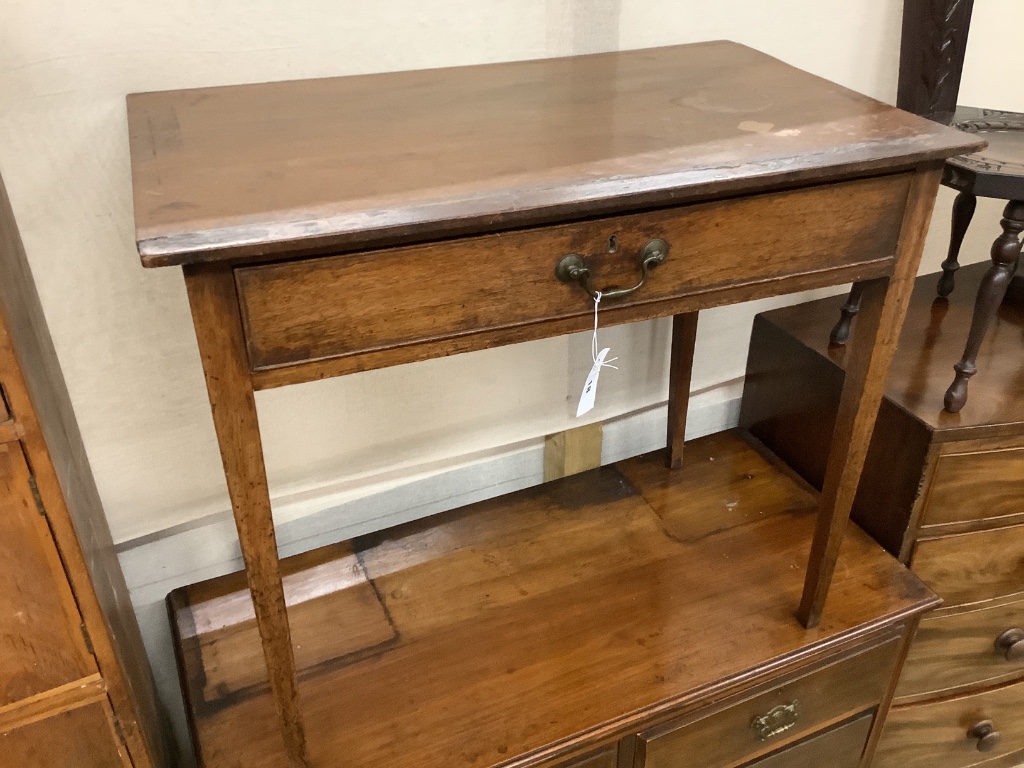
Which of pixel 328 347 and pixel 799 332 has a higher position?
pixel 328 347

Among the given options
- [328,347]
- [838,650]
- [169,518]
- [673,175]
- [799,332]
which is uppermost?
[673,175]

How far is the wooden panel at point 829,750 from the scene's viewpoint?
1.15 metres

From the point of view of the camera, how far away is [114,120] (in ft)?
2.99

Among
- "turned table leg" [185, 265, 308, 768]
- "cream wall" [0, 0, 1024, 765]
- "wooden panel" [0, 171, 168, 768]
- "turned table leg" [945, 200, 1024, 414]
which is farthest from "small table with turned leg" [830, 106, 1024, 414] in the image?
"wooden panel" [0, 171, 168, 768]

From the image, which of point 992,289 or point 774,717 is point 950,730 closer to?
point 774,717

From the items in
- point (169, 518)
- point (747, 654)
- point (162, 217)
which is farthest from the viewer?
point (169, 518)

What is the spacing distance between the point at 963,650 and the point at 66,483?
125 cm

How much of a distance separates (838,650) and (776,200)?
0.63m

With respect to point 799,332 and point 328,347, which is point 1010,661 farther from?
point 328,347

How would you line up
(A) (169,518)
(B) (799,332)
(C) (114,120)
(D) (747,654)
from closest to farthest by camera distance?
(C) (114,120) < (D) (747,654) < (A) (169,518) < (B) (799,332)

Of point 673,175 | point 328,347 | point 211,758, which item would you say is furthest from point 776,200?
point 211,758

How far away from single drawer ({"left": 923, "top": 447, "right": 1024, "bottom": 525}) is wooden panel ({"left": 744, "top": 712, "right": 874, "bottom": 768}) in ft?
1.02

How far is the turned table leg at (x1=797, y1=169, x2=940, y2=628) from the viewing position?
0.82 meters

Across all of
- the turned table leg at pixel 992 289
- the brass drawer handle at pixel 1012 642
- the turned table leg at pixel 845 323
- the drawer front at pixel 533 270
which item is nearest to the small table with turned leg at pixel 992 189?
the turned table leg at pixel 992 289
